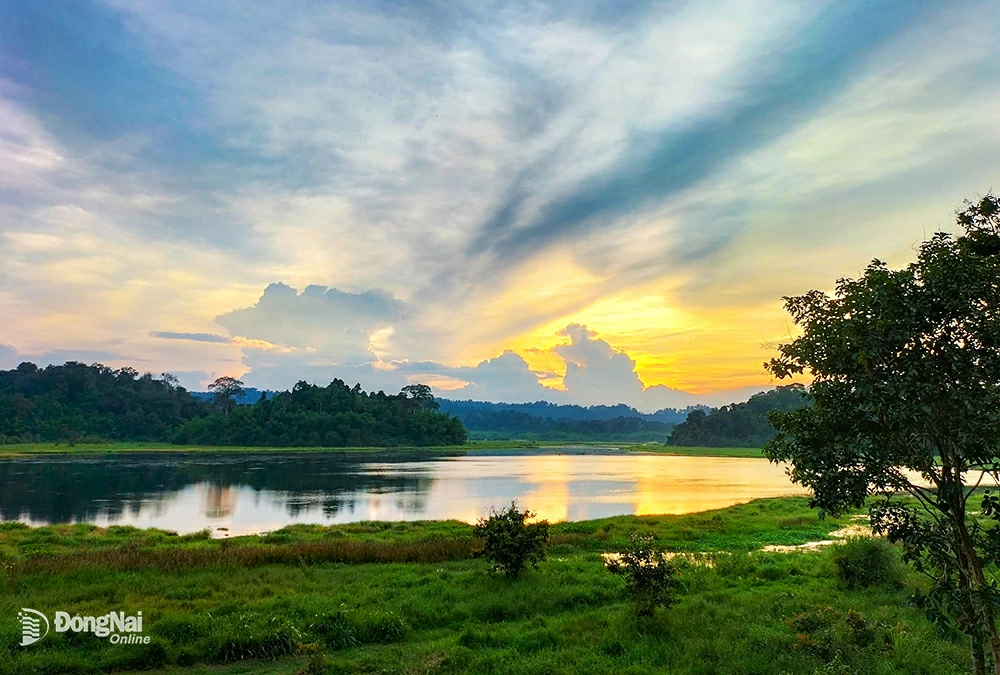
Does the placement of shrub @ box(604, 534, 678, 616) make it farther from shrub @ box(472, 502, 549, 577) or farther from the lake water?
the lake water

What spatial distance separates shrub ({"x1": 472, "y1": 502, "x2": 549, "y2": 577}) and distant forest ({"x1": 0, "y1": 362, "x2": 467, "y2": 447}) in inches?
5855

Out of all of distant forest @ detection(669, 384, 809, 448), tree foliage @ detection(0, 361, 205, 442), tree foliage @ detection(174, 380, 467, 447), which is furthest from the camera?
distant forest @ detection(669, 384, 809, 448)

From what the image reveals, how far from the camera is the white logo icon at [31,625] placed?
11.6m

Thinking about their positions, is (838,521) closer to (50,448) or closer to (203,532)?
(203,532)

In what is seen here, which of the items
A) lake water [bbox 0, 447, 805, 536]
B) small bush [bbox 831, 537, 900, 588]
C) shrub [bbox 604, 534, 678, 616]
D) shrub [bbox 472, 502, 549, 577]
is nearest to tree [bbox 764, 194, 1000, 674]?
shrub [bbox 604, 534, 678, 616]

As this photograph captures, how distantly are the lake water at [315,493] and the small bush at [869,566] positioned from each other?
80.6 ft

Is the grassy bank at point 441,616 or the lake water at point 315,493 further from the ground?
the grassy bank at point 441,616

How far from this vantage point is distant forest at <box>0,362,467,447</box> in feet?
479

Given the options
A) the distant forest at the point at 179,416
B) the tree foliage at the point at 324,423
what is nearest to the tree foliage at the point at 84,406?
the distant forest at the point at 179,416

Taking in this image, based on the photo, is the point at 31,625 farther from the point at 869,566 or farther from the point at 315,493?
the point at 315,493

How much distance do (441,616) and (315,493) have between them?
45256 millimetres

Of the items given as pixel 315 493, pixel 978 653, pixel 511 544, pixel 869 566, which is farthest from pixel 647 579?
pixel 315 493

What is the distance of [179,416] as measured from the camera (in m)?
170

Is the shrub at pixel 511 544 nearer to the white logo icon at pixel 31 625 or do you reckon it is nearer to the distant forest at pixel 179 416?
the white logo icon at pixel 31 625
